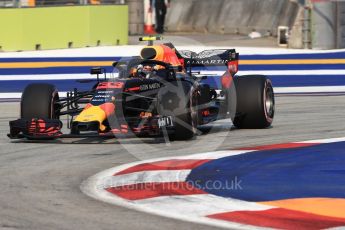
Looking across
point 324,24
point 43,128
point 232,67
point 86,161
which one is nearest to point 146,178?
point 86,161

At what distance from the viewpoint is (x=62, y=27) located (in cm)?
2475

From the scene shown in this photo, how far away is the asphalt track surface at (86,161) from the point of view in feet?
21.9

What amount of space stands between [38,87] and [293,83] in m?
7.93

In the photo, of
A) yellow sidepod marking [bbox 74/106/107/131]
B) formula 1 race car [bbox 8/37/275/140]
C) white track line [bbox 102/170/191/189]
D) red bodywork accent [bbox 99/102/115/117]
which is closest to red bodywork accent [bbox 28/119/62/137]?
formula 1 race car [bbox 8/37/275/140]

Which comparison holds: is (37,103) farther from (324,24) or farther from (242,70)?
(324,24)

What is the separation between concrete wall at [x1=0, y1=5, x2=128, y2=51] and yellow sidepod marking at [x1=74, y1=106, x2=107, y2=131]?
486 inches

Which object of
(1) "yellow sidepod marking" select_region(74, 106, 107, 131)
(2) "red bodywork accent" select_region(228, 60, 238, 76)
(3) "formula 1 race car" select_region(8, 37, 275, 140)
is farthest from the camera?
(2) "red bodywork accent" select_region(228, 60, 238, 76)

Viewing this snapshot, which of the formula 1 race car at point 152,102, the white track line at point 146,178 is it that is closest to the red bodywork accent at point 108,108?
the formula 1 race car at point 152,102

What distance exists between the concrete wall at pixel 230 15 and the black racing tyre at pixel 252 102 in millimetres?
16279

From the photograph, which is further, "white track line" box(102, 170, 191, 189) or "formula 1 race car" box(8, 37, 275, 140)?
"formula 1 race car" box(8, 37, 275, 140)

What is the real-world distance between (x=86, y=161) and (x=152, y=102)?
6.01 feet

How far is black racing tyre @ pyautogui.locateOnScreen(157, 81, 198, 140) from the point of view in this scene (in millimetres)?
10711

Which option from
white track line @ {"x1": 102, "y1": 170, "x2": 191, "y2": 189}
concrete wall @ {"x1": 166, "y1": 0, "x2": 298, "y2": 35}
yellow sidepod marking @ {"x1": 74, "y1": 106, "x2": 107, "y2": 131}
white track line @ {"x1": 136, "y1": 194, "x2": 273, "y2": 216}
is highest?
concrete wall @ {"x1": 166, "y1": 0, "x2": 298, "y2": 35}

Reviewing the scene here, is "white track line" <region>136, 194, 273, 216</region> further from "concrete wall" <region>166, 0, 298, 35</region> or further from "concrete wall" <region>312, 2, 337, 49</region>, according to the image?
"concrete wall" <region>166, 0, 298, 35</region>
